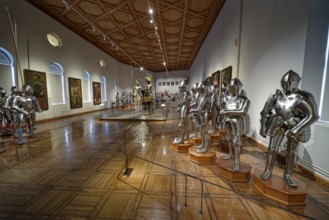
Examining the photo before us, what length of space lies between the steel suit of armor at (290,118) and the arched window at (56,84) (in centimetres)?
1017

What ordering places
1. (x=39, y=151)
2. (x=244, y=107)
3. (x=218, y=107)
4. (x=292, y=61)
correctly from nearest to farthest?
(x=244, y=107) → (x=292, y=61) → (x=39, y=151) → (x=218, y=107)

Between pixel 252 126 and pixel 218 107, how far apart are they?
48.5 inches

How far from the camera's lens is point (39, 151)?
12.7 ft

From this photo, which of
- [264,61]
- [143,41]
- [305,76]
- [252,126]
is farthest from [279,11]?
[143,41]

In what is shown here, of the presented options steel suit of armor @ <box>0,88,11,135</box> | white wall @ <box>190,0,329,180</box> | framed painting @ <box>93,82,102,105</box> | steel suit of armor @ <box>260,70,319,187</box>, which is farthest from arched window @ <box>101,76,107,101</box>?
steel suit of armor @ <box>260,70,319,187</box>

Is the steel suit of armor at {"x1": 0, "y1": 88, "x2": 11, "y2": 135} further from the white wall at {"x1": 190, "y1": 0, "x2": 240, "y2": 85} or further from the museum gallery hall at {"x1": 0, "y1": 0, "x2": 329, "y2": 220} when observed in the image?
the white wall at {"x1": 190, "y1": 0, "x2": 240, "y2": 85}

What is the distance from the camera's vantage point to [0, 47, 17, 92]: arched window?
6.21 metres

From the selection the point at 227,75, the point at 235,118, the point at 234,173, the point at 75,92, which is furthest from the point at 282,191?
the point at 75,92

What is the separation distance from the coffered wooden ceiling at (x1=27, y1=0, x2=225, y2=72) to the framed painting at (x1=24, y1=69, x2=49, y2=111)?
3347 mm

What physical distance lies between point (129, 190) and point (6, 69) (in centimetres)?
797

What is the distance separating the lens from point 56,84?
29.0 ft

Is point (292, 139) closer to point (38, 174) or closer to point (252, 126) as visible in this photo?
point (252, 126)

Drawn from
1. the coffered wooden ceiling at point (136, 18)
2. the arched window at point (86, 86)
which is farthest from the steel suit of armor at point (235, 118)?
the arched window at point (86, 86)

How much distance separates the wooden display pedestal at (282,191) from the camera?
Answer: 1.91m
